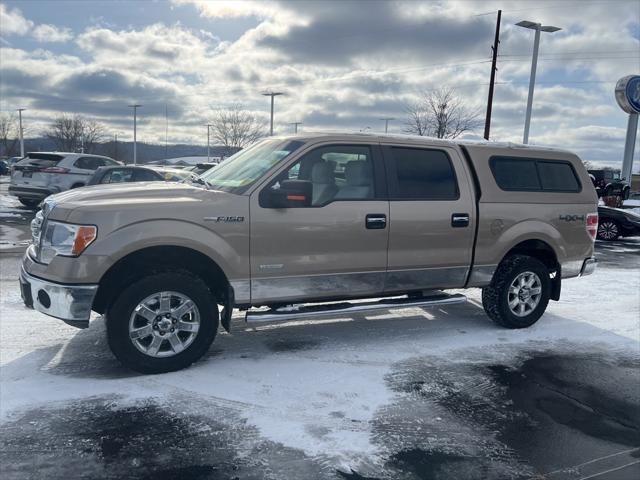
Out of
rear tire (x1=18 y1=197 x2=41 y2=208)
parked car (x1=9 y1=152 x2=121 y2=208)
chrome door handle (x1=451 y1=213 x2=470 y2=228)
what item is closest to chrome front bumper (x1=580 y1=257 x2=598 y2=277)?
chrome door handle (x1=451 y1=213 x2=470 y2=228)

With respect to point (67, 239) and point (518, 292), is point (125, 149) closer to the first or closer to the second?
point (518, 292)

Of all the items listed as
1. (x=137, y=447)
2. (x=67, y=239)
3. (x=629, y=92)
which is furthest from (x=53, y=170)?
(x=629, y=92)

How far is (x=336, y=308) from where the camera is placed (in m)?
4.99

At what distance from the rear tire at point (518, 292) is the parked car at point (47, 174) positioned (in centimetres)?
1306

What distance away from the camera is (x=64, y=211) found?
411cm

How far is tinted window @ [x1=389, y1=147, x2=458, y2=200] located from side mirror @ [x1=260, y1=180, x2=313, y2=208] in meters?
1.00

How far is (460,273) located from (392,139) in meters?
1.55

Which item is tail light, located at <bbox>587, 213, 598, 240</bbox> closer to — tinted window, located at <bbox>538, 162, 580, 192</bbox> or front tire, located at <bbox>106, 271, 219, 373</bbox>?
tinted window, located at <bbox>538, 162, 580, 192</bbox>

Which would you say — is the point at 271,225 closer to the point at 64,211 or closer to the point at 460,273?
the point at 64,211

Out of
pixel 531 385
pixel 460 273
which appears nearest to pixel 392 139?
pixel 460 273

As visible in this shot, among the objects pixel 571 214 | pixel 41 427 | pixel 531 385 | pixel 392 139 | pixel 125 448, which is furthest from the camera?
pixel 571 214

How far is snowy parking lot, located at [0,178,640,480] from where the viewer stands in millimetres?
3191

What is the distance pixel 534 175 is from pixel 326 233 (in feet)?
8.94

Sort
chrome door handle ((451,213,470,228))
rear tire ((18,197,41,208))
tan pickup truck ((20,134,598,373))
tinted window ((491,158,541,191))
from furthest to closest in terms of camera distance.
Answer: rear tire ((18,197,41,208))
tinted window ((491,158,541,191))
chrome door handle ((451,213,470,228))
tan pickup truck ((20,134,598,373))
